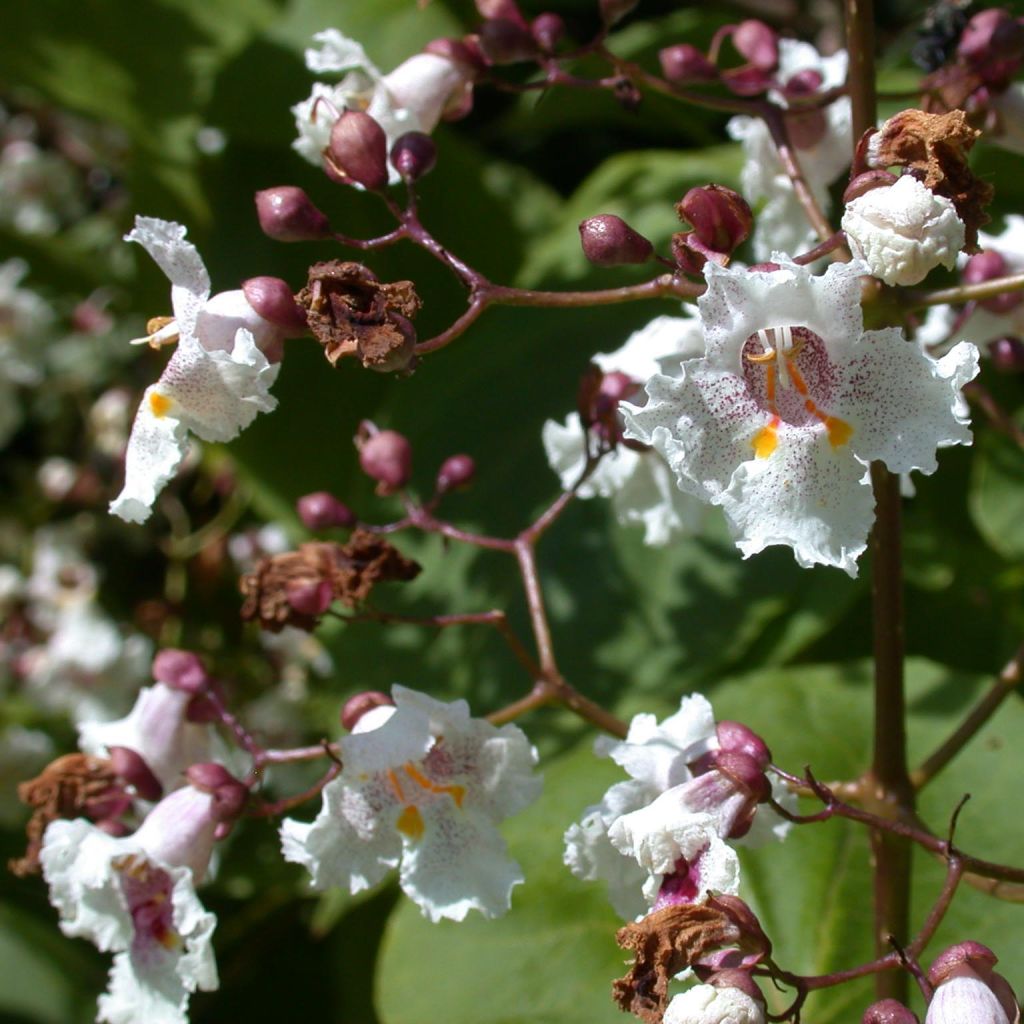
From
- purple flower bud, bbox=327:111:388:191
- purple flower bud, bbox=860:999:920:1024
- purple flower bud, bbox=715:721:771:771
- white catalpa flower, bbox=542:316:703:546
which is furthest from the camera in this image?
white catalpa flower, bbox=542:316:703:546

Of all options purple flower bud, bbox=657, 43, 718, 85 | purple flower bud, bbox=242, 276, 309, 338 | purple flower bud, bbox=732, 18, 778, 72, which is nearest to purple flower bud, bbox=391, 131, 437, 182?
purple flower bud, bbox=242, 276, 309, 338

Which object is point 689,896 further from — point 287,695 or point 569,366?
point 287,695

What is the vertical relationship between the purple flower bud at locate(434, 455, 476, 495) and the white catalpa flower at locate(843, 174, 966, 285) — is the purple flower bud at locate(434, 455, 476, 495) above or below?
below

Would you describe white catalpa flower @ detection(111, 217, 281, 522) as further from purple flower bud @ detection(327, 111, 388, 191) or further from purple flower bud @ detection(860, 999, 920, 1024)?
purple flower bud @ detection(860, 999, 920, 1024)

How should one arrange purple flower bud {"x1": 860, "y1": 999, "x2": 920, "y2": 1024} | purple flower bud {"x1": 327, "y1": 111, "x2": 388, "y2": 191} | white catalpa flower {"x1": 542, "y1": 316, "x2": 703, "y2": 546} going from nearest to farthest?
1. purple flower bud {"x1": 860, "y1": 999, "x2": 920, "y2": 1024}
2. purple flower bud {"x1": 327, "y1": 111, "x2": 388, "y2": 191}
3. white catalpa flower {"x1": 542, "y1": 316, "x2": 703, "y2": 546}

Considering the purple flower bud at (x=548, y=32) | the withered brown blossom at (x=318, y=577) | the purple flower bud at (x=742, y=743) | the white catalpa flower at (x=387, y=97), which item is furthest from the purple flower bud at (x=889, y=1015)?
the purple flower bud at (x=548, y=32)

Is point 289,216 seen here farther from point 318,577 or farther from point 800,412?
point 800,412

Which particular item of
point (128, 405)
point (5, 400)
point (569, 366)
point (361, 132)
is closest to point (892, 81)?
point (569, 366)
